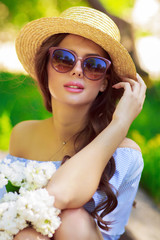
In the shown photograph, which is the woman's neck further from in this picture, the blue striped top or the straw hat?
the straw hat

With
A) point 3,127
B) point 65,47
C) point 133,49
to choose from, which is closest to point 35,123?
point 65,47

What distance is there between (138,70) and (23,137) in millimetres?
4939

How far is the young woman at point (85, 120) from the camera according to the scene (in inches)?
78.5

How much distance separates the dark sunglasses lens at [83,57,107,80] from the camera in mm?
2311

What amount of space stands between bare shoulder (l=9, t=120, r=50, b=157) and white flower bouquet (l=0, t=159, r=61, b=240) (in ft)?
3.27

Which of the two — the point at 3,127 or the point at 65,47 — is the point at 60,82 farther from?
the point at 3,127

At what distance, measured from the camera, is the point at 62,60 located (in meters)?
2.34

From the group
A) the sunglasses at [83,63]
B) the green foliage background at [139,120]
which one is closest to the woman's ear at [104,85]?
the sunglasses at [83,63]

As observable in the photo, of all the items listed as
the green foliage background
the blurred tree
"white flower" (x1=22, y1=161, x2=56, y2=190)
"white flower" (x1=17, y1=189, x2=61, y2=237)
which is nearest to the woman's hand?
"white flower" (x1=22, y1=161, x2=56, y2=190)

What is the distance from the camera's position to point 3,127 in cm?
559

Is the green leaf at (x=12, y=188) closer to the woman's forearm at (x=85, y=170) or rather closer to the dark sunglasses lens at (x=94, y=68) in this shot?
the woman's forearm at (x=85, y=170)

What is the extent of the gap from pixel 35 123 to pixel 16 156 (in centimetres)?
33

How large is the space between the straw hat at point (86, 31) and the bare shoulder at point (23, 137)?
664mm

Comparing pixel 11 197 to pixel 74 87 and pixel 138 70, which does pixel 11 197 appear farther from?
pixel 138 70
